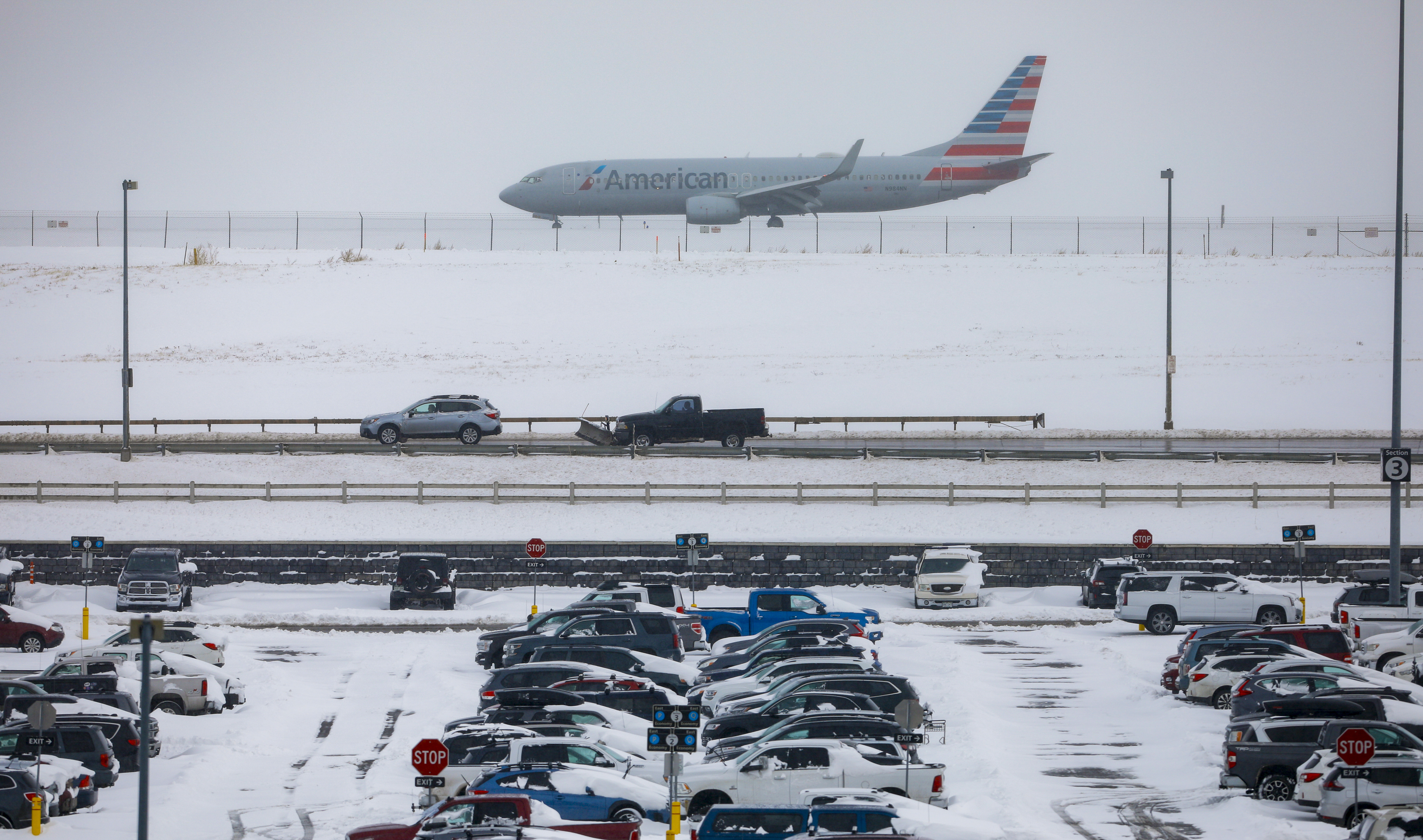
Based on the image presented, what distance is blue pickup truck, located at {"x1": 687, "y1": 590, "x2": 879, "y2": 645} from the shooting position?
89.6ft

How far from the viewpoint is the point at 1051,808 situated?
16.4 m

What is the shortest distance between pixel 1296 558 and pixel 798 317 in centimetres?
3895

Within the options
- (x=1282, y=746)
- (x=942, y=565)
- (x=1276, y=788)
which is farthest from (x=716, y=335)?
(x=1276, y=788)

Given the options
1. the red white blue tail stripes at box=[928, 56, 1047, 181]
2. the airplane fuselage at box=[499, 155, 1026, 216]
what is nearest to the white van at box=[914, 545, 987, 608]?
the airplane fuselage at box=[499, 155, 1026, 216]

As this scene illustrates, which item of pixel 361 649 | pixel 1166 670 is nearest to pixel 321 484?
pixel 361 649

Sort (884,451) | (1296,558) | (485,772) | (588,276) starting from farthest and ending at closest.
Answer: (588,276) → (884,451) → (1296,558) → (485,772)

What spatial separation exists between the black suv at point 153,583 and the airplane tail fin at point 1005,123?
183ft

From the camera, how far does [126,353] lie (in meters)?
38.9

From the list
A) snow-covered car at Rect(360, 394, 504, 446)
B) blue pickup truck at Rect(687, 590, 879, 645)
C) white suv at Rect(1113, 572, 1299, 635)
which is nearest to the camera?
blue pickup truck at Rect(687, 590, 879, 645)

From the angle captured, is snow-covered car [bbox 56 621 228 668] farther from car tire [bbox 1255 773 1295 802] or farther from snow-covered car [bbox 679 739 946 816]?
car tire [bbox 1255 773 1295 802]

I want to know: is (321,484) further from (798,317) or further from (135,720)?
(798,317)

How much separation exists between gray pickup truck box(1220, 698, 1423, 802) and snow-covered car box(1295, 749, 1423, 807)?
0.82 ft

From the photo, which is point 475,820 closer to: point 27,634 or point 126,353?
point 27,634

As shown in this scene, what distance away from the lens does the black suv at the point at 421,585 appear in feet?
104
